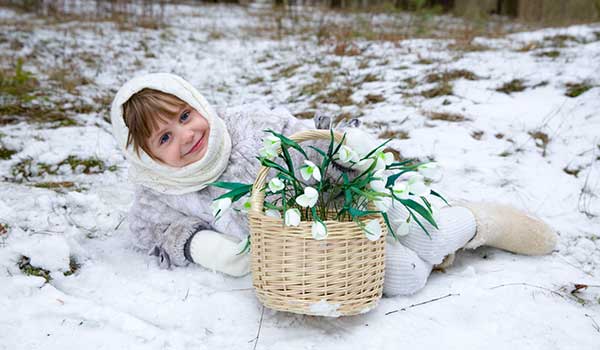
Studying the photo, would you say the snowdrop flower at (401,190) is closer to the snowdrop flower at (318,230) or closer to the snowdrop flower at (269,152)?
the snowdrop flower at (318,230)

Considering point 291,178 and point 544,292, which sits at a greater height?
point 291,178

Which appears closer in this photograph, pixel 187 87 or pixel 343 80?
pixel 187 87

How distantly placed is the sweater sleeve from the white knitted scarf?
11cm

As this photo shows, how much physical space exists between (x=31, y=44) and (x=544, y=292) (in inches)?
238

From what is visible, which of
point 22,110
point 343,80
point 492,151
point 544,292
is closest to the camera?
point 544,292

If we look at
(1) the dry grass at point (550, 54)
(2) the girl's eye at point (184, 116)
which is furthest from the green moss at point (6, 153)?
(1) the dry grass at point (550, 54)

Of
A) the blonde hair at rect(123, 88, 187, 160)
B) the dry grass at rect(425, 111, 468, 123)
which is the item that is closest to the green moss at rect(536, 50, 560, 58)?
the dry grass at rect(425, 111, 468, 123)

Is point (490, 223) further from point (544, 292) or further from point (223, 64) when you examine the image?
point (223, 64)

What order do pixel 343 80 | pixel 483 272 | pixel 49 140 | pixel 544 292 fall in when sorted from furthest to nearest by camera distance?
pixel 343 80
pixel 49 140
pixel 483 272
pixel 544 292

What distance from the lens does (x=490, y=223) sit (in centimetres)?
202

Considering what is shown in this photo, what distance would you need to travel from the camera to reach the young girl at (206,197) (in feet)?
6.06

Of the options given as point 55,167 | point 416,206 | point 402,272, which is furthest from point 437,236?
point 55,167

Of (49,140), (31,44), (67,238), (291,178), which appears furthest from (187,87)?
(31,44)

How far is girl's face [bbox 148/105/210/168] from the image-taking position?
6.12 ft
